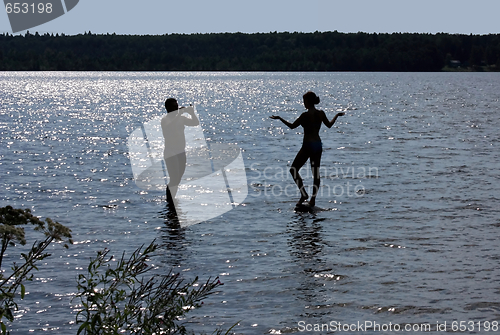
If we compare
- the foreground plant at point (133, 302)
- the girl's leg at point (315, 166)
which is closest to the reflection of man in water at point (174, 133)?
the girl's leg at point (315, 166)

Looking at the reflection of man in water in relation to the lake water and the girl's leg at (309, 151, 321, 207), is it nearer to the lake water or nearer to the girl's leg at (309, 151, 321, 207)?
the lake water

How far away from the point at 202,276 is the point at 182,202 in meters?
6.00

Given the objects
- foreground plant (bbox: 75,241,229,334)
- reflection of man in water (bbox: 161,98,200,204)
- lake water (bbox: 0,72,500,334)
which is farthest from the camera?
reflection of man in water (bbox: 161,98,200,204)

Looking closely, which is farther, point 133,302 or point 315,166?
point 315,166

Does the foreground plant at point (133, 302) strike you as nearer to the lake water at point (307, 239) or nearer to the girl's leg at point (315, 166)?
the lake water at point (307, 239)

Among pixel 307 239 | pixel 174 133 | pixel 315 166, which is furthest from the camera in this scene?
pixel 315 166

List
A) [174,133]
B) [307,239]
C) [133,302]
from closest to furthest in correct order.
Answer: [133,302] < [307,239] < [174,133]

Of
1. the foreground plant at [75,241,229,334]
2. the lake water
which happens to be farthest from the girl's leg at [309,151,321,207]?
the foreground plant at [75,241,229,334]

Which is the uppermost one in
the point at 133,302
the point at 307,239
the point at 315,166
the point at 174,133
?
the point at 174,133

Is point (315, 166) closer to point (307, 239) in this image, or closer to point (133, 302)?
point (307, 239)

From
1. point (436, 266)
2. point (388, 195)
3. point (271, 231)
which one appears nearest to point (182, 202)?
point (271, 231)

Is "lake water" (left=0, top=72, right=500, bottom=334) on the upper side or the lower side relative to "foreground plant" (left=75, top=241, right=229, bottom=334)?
lower

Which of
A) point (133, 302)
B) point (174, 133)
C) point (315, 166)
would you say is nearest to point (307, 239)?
point (315, 166)

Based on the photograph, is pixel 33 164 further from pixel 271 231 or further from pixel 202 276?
pixel 202 276
